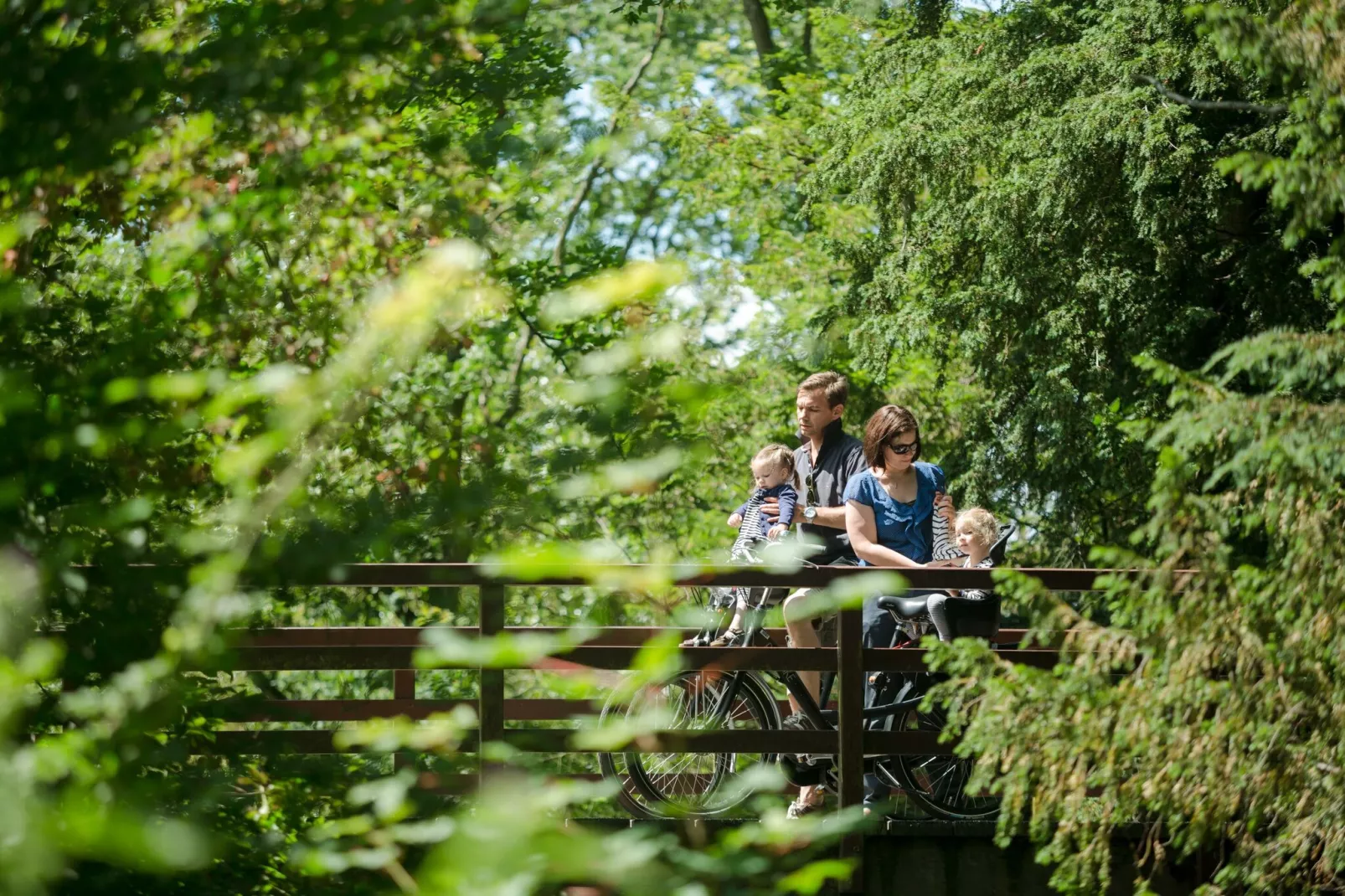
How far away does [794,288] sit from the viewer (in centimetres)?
1759

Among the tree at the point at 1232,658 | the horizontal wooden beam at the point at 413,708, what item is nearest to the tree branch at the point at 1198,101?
the horizontal wooden beam at the point at 413,708

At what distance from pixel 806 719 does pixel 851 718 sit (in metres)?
0.39

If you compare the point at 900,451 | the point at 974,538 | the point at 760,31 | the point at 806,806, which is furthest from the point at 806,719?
the point at 760,31

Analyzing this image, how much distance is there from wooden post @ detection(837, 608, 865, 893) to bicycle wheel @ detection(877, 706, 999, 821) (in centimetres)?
34

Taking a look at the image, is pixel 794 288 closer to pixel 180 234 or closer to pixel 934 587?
pixel 934 587

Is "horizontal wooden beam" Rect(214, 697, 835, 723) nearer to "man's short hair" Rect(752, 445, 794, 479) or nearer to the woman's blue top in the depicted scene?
the woman's blue top

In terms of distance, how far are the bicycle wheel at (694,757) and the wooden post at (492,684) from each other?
0.77 meters

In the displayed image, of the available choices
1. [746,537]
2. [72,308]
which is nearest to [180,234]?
[72,308]

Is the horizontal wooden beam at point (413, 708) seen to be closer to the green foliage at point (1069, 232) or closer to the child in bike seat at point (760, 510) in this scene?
the child in bike seat at point (760, 510)

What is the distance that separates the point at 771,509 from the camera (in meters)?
5.68

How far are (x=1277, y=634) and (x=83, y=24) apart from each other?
3.50 m

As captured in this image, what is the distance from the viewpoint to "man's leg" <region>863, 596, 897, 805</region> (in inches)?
229

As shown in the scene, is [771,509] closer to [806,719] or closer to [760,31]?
[806,719]

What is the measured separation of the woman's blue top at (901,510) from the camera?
5.72 metres
